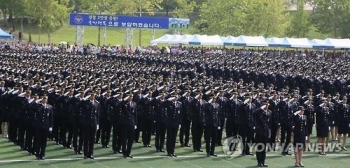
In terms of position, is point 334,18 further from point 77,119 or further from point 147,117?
point 77,119

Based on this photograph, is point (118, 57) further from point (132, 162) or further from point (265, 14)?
point (265, 14)

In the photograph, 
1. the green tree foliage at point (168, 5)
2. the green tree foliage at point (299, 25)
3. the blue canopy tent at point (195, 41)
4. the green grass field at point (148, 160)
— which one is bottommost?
the green grass field at point (148, 160)

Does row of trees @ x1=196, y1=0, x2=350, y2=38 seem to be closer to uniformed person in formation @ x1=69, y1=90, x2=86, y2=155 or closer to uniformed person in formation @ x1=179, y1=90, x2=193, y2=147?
uniformed person in formation @ x1=179, y1=90, x2=193, y2=147

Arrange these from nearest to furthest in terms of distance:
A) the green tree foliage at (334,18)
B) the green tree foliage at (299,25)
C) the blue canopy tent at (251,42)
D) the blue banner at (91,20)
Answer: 1. the blue banner at (91,20)
2. the blue canopy tent at (251,42)
3. the green tree foliage at (334,18)
4. the green tree foliage at (299,25)

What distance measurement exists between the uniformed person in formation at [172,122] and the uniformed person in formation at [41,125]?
127 inches

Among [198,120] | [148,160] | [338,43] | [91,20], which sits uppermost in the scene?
[91,20]

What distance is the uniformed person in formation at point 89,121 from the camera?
63.2ft

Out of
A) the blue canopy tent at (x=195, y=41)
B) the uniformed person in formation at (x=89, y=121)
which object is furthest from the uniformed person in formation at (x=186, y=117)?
the blue canopy tent at (x=195, y=41)

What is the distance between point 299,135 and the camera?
62.6 ft

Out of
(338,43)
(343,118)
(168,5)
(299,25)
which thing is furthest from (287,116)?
(168,5)

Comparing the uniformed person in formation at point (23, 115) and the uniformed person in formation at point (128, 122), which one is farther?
the uniformed person in formation at point (23, 115)

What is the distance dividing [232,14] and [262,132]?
2327 inches

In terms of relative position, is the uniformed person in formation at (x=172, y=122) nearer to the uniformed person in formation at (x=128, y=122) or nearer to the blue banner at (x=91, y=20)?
the uniformed person in formation at (x=128, y=122)

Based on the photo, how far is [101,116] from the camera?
21047 mm
